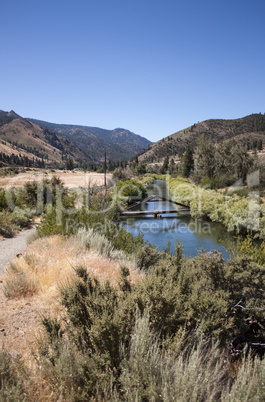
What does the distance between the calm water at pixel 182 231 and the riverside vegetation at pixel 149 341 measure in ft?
31.9

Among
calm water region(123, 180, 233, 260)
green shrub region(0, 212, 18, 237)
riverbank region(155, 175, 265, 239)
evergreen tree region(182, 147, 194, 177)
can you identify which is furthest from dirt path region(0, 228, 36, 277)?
evergreen tree region(182, 147, 194, 177)

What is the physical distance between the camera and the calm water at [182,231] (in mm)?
14711

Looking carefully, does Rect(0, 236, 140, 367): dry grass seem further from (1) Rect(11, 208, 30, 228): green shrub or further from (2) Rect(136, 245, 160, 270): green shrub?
(1) Rect(11, 208, 30, 228): green shrub

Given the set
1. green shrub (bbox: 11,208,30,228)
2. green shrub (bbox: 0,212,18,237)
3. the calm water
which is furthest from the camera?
the calm water

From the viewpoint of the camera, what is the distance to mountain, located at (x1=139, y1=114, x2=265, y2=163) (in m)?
101

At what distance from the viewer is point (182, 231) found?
17.9 metres

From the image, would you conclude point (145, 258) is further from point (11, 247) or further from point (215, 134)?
point (215, 134)

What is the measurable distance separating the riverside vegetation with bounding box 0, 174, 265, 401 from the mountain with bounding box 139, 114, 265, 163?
97.0m

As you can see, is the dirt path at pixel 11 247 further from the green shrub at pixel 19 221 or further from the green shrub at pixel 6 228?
the green shrub at pixel 19 221

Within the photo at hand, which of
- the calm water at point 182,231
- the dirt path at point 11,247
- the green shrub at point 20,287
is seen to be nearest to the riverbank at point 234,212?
the calm water at point 182,231

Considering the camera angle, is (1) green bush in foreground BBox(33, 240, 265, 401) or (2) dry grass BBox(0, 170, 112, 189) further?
(2) dry grass BBox(0, 170, 112, 189)

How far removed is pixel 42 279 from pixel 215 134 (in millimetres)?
127175

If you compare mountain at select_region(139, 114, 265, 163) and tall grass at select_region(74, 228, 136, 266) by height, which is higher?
mountain at select_region(139, 114, 265, 163)

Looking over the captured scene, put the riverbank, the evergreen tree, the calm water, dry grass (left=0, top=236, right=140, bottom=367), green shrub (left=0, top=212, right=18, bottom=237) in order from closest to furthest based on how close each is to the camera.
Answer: dry grass (left=0, top=236, right=140, bottom=367), green shrub (left=0, top=212, right=18, bottom=237), the calm water, the riverbank, the evergreen tree
